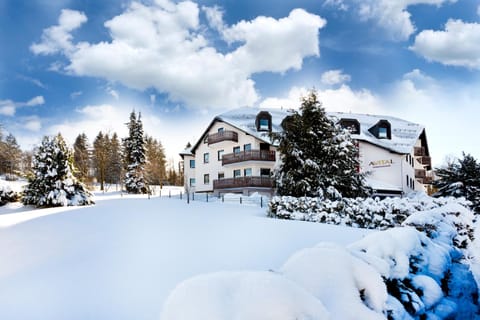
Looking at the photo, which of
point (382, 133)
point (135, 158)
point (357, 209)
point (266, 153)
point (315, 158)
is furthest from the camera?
point (135, 158)

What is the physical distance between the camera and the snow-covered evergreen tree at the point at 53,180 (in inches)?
861

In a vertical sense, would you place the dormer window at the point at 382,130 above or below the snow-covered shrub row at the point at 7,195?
above

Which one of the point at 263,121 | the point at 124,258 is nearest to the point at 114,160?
the point at 263,121

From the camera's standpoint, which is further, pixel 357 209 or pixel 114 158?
pixel 114 158

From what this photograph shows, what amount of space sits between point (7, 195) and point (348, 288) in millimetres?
25694

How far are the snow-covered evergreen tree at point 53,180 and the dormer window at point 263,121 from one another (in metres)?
18.4

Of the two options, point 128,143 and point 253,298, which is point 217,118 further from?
point 253,298

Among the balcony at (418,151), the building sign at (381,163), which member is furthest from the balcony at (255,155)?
the balcony at (418,151)

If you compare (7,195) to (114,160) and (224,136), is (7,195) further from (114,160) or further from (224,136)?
(114,160)

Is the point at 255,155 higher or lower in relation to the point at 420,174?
higher

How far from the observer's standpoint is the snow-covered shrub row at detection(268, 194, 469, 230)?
46.1ft

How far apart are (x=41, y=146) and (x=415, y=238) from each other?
2338 centimetres

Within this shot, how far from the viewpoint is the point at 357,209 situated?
15039 millimetres

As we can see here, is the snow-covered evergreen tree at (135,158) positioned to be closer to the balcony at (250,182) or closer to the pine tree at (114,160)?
the balcony at (250,182)
